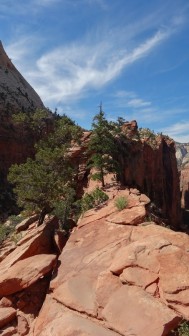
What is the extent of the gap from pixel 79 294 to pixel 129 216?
5.86 m

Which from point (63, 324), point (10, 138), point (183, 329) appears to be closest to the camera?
point (183, 329)

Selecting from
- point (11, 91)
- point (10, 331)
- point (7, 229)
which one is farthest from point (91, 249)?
point (11, 91)

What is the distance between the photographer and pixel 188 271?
12500mm

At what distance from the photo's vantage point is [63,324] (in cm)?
1196

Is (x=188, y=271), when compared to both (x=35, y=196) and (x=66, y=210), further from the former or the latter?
(x=35, y=196)

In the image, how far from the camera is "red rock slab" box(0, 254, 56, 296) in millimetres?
15445

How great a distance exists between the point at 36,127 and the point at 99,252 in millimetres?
42794

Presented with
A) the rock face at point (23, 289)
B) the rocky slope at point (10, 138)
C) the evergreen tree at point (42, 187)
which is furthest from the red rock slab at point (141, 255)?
the rocky slope at point (10, 138)

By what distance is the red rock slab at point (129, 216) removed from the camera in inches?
702

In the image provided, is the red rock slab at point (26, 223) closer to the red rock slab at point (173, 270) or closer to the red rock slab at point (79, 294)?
the red rock slab at point (79, 294)

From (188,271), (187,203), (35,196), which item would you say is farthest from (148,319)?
(187,203)

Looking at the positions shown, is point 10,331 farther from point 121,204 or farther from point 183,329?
point 121,204

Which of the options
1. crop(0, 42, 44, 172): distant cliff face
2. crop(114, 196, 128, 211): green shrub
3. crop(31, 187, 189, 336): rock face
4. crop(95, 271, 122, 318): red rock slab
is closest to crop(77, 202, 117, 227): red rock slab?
crop(114, 196, 128, 211): green shrub

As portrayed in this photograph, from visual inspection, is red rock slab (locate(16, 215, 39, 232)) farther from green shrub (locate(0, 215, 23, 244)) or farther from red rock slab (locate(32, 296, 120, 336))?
red rock slab (locate(32, 296, 120, 336))
